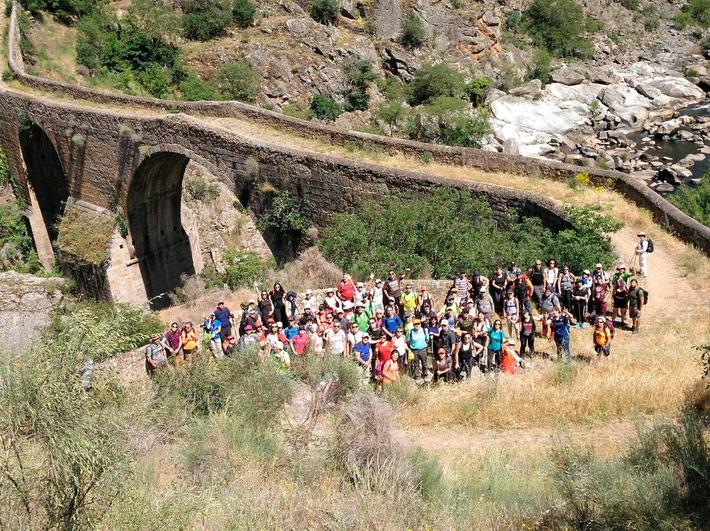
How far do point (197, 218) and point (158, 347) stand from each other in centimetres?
1532

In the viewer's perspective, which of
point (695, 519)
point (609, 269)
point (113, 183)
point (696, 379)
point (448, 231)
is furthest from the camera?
point (113, 183)

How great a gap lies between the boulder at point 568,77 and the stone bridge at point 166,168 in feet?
A: 91.4

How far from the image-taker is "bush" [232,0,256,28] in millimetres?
35719

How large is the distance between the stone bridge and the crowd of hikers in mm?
2907

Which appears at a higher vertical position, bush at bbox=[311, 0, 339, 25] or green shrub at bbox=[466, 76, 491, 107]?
bush at bbox=[311, 0, 339, 25]

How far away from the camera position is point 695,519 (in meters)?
5.48

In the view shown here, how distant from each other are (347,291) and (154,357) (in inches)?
125

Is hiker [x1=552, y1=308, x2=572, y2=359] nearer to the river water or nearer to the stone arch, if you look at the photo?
the stone arch

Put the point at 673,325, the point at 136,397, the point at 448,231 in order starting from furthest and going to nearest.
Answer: the point at 448,231 < the point at 673,325 < the point at 136,397

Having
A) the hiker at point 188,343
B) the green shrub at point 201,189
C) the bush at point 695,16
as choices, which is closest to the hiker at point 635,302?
the hiker at point 188,343

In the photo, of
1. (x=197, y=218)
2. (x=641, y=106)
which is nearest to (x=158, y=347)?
(x=197, y=218)

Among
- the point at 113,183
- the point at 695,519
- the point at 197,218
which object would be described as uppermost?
the point at 695,519

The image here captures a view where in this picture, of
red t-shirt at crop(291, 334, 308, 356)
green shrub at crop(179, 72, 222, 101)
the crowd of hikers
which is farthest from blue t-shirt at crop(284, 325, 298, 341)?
green shrub at crop(179, 72, 222, 101)

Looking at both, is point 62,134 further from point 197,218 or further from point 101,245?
point 197,218
